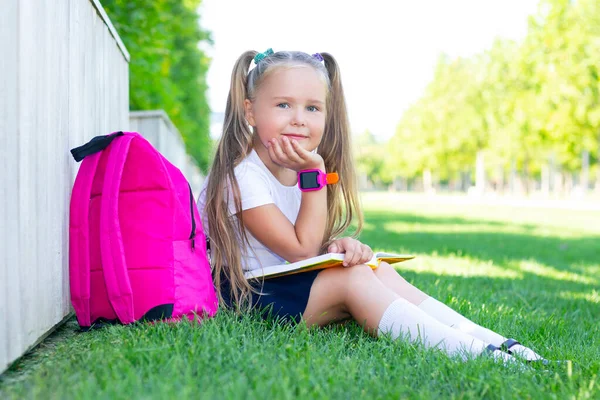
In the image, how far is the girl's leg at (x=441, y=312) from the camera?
256 centimetres

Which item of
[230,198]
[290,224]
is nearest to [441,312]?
[290,224]

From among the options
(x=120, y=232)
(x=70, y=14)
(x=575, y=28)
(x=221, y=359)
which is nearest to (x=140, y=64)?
(x=70, y=14)

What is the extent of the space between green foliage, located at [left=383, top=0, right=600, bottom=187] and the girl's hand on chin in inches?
896

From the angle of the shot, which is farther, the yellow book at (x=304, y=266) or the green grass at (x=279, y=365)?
the yellow book at (x=304, y=266)

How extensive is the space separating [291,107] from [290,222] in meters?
0.55

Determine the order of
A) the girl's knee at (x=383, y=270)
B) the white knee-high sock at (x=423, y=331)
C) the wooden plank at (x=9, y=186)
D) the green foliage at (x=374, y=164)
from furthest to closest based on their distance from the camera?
the green foliage at (x=374, y=164), the girl's knee at (x=383, y=270), the white knee-high sock at (x=423, y=331), the wooden plank at (x=9, y=186)

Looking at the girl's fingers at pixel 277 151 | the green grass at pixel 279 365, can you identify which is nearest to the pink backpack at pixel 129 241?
the green grass at pixel 279 365

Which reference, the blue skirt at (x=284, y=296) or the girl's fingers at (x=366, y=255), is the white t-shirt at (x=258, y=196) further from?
the girl's fingers at (x=366, y=255)

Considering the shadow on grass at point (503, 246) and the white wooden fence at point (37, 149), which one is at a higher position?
the white wooden fence at point (37, 149)

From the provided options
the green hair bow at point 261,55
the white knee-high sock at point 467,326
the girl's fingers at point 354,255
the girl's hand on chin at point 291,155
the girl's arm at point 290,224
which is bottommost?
the white knee-high sock at point 467,326

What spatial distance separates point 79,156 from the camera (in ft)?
8.23

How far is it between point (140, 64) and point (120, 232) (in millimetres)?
6656

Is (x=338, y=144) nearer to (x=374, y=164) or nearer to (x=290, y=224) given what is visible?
(x=290, y=224)

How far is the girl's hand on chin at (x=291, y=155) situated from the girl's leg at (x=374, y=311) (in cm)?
50
